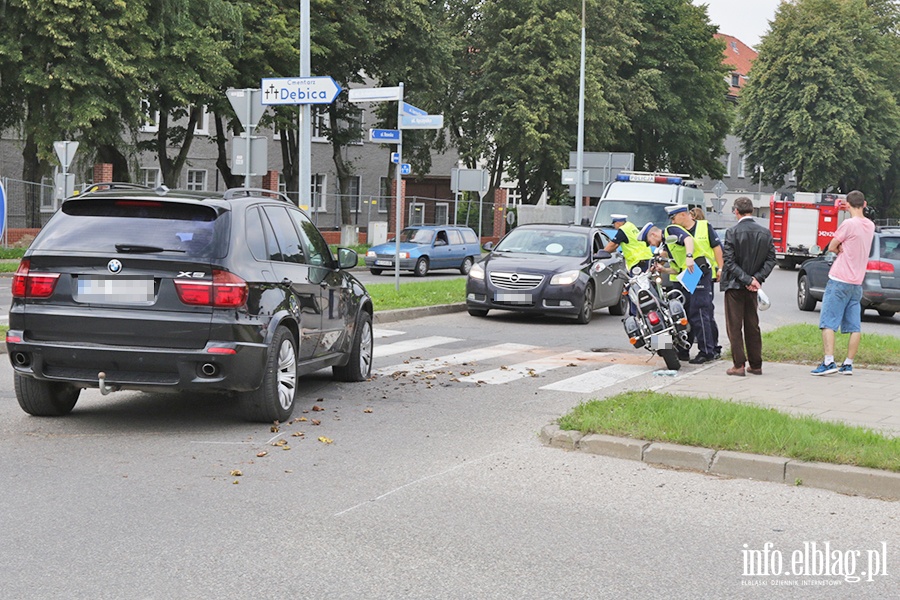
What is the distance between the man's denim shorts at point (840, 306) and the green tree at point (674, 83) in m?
47.2

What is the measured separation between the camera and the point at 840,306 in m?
12.0

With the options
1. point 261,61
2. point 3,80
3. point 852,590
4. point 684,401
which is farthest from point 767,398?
point 261,61

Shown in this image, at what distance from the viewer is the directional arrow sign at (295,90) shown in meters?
17.7

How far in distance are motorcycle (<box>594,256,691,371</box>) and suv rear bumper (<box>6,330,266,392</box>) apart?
522 cm

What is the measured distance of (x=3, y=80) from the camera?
33.3 meters

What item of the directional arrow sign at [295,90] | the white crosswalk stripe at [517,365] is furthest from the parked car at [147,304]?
the directional arrow sign at [295,90]

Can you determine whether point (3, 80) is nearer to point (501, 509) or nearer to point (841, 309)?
point (841, 309)

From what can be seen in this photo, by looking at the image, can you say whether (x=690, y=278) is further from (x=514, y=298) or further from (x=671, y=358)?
(x=514, y=298)

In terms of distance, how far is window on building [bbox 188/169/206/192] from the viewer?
55969 mm

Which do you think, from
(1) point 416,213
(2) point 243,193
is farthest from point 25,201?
(2) point 243,193

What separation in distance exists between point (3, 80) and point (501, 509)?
3078 centimetres

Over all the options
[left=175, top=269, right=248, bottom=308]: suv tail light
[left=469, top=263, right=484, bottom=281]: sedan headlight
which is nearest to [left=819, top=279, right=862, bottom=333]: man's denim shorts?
[left=175, top=269, right=248, bottom=308]: suv tail light

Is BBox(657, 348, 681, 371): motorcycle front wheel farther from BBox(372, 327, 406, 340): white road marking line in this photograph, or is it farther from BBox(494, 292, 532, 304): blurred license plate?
BBox(494, 292, 532, 304): blurred license plate

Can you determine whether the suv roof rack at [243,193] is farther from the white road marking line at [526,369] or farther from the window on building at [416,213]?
the window on building at [416,213]
